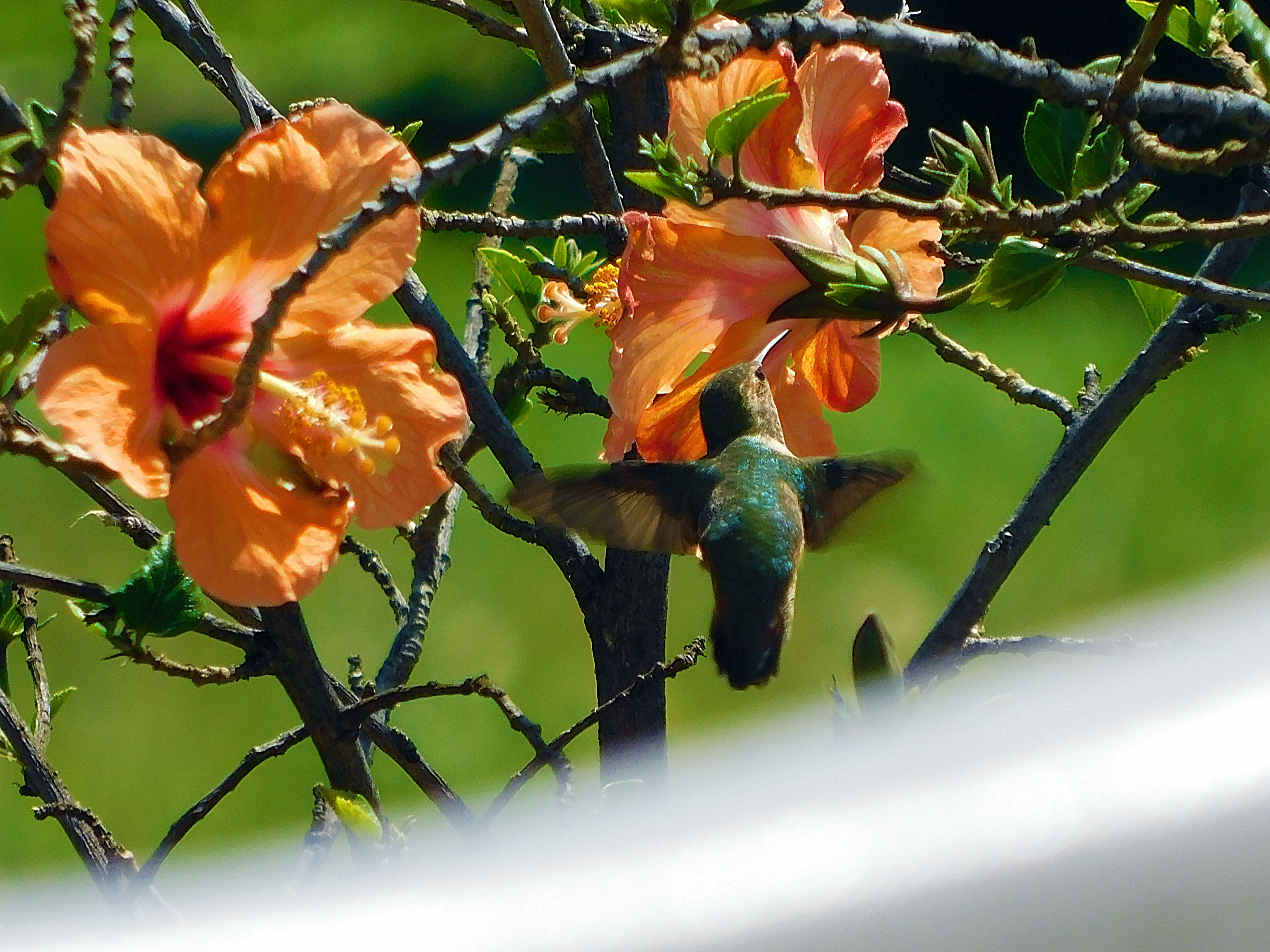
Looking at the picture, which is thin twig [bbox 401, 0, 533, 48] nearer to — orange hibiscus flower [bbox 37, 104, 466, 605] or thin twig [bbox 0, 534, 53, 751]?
orange hibiscus flower [bbox 37, 104, 466, 605]

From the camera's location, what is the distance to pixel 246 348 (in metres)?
0.69

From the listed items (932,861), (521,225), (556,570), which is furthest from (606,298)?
(556,570)

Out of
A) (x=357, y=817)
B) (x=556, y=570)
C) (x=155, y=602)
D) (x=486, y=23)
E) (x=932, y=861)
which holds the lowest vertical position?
(x=932, y=861)

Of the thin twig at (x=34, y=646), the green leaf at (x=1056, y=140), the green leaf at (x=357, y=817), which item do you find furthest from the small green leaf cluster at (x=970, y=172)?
the thin twig at (x=34, y=646)

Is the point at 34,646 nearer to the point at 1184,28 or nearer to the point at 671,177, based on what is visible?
the point at 671,177

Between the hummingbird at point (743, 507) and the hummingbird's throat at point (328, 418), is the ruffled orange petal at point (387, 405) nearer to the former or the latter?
the hummingbird's throat at point (328, 418)

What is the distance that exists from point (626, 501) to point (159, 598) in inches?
13.2

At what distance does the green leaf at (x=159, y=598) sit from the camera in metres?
0.73

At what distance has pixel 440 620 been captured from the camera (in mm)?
3072

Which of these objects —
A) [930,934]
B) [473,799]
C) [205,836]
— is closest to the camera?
[930,934]

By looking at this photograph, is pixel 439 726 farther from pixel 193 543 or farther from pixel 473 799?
pixel 193 543

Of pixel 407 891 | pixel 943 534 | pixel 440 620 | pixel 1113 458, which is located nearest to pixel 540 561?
pixel 440 620

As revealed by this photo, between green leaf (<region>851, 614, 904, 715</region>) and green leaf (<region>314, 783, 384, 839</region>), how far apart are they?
29 centimetres

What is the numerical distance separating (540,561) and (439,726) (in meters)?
0.67
